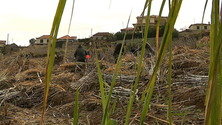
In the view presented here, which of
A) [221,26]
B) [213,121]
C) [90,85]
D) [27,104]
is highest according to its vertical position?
[221,26]

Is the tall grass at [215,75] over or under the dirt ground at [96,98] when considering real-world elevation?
over

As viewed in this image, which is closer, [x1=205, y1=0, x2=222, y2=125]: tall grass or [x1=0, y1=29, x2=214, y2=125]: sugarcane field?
[x1=205, y1=0, x2=222, y2=125]: tall grass

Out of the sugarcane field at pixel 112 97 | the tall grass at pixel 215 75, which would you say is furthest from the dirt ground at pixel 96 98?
the tall grass at pixel 215 75

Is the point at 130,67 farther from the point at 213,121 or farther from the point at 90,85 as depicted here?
the point at 213,121

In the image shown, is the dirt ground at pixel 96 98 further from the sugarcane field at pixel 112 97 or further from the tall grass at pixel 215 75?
the tall grass at pixel 215 75

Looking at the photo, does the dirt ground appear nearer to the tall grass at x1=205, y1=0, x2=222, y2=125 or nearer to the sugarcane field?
the sugarcane field

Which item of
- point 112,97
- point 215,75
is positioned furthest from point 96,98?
point 215,75

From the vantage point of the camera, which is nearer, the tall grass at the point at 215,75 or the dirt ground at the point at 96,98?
the tall grass at the point at 215,75

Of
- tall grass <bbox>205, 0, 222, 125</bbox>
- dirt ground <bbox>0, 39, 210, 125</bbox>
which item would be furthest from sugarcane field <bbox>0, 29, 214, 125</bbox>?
tall grass <bbox>205, 0, 222, 125</bbox>

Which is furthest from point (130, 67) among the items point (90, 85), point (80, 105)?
point (80, 105)

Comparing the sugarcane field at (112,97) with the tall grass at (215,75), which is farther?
the sugarcane field at (112,97)

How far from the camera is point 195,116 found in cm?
169

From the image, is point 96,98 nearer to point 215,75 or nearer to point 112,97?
point 112,97

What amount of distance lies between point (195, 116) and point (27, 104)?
6.34 feet
